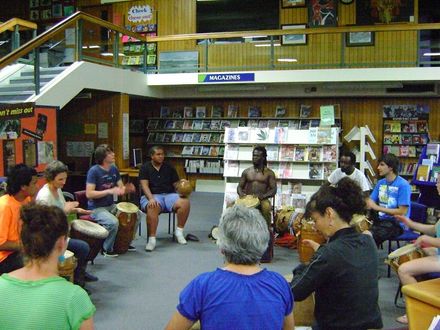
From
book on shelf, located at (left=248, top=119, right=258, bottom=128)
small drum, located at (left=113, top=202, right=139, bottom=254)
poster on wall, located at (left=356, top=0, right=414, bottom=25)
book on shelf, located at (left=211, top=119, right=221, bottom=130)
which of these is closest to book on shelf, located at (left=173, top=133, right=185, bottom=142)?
book on shelf, located at (left=211, top=119, right=221, bottom=130)

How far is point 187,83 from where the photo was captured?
10.5 m

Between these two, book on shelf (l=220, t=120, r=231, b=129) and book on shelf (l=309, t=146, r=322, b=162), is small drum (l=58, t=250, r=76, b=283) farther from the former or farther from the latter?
book on shelf (l=220, t=120, r=231, b=129)

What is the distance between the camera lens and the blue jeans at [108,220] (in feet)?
17.7

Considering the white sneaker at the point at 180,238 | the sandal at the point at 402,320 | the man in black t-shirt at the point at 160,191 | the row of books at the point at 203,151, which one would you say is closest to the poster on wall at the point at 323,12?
the row of books at the point at 203,151

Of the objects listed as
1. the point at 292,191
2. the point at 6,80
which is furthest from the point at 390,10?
the point at 6,80


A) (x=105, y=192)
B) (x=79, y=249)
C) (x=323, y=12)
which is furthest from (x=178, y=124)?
(x=79, y=249)

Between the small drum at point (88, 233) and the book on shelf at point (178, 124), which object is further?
the book on shelf at point (178, 124)

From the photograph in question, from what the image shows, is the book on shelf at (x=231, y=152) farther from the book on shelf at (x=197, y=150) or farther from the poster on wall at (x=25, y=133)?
the book on shelf at (x=197, y=150)

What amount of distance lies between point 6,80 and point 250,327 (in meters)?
7.11

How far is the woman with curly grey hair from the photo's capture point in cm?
174

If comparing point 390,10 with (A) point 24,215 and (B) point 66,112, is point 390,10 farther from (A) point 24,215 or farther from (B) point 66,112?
(A) point 24,215

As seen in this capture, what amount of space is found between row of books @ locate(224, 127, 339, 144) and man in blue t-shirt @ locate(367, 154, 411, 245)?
2.99m

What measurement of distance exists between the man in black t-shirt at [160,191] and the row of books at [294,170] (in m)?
1.80

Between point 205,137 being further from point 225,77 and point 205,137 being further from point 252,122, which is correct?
point 225,77
